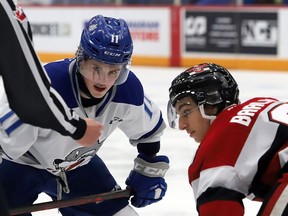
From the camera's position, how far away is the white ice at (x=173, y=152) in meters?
3.56

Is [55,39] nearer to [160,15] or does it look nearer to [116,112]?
[160,15]

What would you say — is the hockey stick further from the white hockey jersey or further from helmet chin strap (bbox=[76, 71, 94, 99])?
helmet chin strap (bbox=[76, 71, 94, 99])

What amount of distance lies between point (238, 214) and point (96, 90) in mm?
855

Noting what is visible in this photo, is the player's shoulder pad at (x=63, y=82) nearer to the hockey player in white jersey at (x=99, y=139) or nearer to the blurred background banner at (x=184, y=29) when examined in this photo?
the hockey player in white jersey at (x=99, y=139)

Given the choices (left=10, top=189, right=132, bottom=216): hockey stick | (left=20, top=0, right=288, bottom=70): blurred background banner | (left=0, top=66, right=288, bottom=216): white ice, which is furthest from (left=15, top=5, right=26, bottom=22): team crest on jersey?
(left=20, top=0, right=288, bottom=70): blurred background banner

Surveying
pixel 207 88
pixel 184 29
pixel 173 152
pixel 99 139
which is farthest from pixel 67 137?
pixel 184 29

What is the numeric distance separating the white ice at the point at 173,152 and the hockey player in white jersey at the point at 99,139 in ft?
1.69

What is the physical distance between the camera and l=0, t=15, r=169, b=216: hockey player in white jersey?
2.65 m

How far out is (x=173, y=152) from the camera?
4.80 meters

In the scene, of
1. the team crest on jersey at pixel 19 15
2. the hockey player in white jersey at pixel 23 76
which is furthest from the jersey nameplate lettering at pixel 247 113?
the team crest on jersey at pixel 19 15

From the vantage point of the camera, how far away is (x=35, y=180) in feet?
9.34

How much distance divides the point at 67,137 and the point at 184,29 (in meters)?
7.17

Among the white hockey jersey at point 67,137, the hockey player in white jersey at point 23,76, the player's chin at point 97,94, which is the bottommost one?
the white hockey jersey at point 67,137

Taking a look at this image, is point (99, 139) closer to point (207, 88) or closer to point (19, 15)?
point (207, 88)
